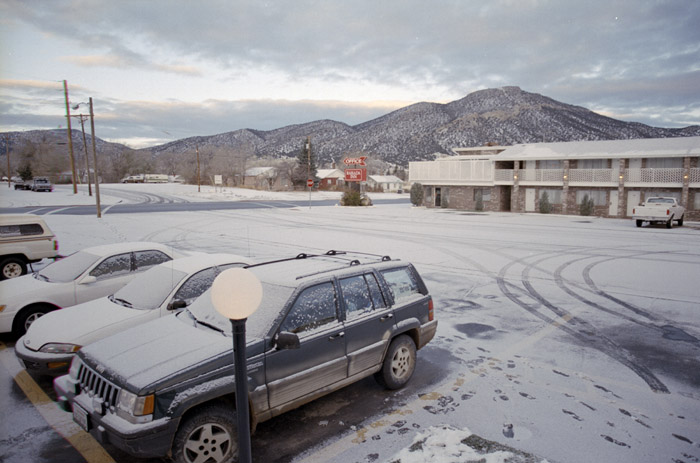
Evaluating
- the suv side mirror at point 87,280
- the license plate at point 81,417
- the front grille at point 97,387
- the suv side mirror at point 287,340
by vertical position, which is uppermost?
A: the suv side mirror at point 287,340

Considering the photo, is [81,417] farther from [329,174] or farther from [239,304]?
[329,174]

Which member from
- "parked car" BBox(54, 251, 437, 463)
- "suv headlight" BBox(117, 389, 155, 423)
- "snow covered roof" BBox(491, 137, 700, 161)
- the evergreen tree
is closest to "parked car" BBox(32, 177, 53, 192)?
the evergreen tree

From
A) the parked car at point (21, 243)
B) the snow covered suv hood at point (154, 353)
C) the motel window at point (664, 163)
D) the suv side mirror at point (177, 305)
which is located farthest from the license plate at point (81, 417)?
the motel window at point (664, 163)

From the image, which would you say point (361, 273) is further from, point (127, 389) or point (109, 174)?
point (109, 174)

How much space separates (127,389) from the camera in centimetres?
364

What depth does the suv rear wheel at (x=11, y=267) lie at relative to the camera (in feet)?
37.0

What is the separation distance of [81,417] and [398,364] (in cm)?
361

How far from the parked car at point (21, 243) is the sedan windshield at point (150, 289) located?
7.20 metres

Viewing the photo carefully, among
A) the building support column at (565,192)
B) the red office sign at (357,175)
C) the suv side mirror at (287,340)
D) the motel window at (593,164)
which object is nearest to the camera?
the suv side mirror at (287,340)

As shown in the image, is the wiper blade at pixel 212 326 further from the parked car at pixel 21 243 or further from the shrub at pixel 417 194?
the shrub at pixel 417 194

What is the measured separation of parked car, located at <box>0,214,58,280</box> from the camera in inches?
444

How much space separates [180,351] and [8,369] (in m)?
4.09

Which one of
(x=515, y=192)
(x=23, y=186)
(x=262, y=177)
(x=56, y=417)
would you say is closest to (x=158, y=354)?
(x=56, y=417)

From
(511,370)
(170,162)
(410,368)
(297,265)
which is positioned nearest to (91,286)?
(297,265)
